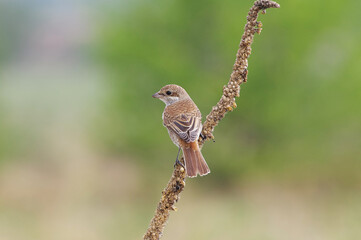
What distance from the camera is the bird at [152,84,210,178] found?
10.6 ft

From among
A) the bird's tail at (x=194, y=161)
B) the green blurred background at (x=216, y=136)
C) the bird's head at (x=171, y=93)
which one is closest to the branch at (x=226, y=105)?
the bird's tail at (x=194, y=161)

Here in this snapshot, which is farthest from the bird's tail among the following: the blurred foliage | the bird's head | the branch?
the blurred foliage

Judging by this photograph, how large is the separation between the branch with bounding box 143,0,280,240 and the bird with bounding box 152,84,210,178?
64cm

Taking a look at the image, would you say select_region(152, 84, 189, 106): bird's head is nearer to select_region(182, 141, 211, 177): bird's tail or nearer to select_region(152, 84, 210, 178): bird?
select_region(152, 84, 210, 178): bird

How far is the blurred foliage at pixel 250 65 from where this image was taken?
1638 cm

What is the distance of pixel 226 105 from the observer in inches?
91.3

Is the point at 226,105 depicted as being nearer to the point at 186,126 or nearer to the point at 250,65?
the point at 186,126

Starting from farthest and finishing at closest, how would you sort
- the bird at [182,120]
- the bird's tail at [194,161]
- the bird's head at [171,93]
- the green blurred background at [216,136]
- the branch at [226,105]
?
the green blurred background at [216,136], the bird's head at [171,93], the bird at [182,120], the bird's tail at [194,161], the branch at [226,105]

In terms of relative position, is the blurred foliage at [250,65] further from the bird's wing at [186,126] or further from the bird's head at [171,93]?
the bird's wing at [186,126]

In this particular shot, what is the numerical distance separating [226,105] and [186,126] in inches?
46.2

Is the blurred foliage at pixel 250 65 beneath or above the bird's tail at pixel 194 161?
above

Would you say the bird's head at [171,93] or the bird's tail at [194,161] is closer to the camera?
the bird's tail at [194,161]

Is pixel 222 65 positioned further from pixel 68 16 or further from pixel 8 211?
pixel 68 16

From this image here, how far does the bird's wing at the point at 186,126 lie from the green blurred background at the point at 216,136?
9.98 m
